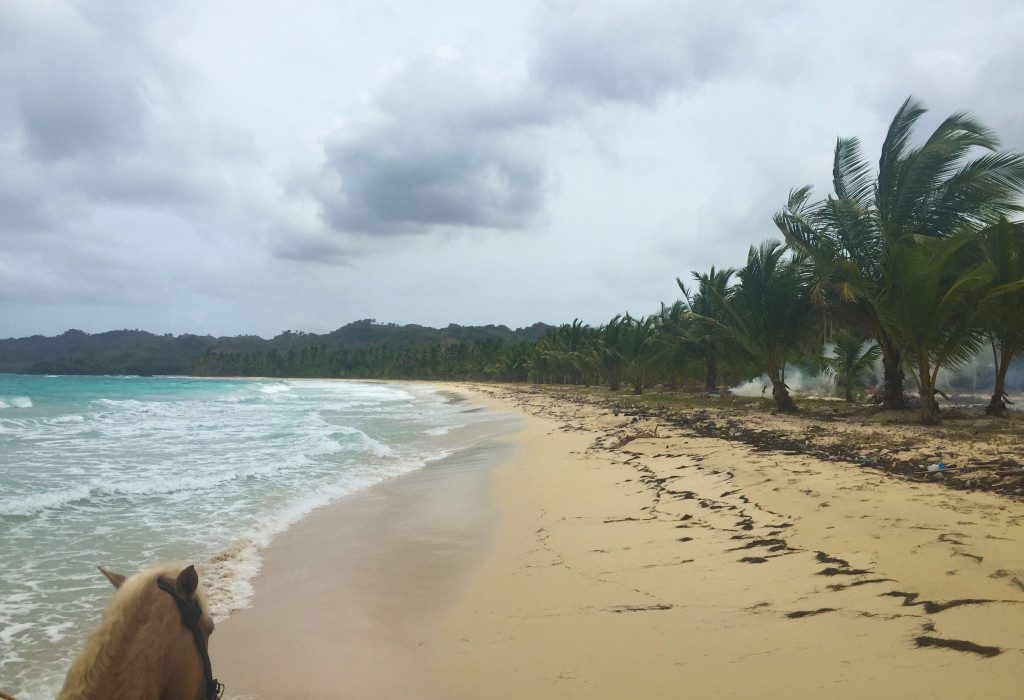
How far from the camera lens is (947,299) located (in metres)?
12.1

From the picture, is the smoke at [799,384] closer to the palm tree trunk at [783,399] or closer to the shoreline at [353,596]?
the palm tree trunk at [783,399]

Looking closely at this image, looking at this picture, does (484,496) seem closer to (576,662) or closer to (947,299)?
(576,662)

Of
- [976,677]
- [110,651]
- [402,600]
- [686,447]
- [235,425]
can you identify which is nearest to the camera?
[110,651]

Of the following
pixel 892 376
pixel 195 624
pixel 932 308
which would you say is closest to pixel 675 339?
pixel 892 376

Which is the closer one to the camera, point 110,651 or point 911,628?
point 110,651

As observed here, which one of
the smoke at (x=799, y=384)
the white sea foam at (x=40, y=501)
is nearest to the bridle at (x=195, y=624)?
the white sea foam at (x=40, y=501)

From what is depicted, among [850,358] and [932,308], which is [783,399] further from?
[850,358]

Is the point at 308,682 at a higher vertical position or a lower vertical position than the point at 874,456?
lower

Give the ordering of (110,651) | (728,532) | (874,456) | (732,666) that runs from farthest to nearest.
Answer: (874,456)
(728,532)
(732,666)
(110,651)

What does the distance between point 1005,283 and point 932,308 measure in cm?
173

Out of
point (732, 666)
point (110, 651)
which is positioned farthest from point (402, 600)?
point (110, 651)

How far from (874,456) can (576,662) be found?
7485mm

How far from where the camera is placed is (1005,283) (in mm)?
12820

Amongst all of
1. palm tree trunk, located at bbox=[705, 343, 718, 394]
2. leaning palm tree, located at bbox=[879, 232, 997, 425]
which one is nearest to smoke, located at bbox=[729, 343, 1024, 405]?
palm tree trunk, located at bbox=[705, 343, 718, 394]
